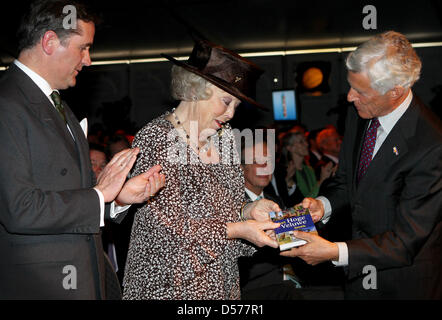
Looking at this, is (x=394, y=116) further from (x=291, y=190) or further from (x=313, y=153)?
(x=313, y=153)

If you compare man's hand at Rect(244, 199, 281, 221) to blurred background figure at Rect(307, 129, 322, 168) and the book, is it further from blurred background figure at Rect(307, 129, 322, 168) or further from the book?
blurred background figure at Rect(307, 129, 322, 168)

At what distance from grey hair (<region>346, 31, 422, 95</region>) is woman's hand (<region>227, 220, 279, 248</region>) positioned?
3.13ft

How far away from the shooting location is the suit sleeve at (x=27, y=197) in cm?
163

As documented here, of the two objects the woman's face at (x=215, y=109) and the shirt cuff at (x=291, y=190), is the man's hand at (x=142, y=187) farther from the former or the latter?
the shirt cuff at (x=291, y=190)

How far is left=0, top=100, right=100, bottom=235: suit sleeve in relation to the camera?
163cm

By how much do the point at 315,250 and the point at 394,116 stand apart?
84 centimetres

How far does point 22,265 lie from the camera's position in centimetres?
173

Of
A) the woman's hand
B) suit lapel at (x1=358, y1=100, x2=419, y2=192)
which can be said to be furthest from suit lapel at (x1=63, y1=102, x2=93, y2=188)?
suit lapel at (x1=358, y1=100, x2=419, y2=192)

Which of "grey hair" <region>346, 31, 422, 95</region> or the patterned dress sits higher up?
"grey hair" <region>346, 31, 422, 95</region>

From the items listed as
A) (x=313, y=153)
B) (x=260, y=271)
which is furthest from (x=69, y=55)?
(x=313, y=153)

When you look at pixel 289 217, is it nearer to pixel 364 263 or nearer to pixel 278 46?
pixel 364 263

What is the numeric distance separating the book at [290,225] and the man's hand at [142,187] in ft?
2.47

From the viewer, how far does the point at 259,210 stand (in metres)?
2.47

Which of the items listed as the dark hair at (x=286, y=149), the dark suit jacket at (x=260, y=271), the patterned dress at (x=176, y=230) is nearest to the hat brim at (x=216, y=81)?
the patterned dress at (x=176, y=230)
